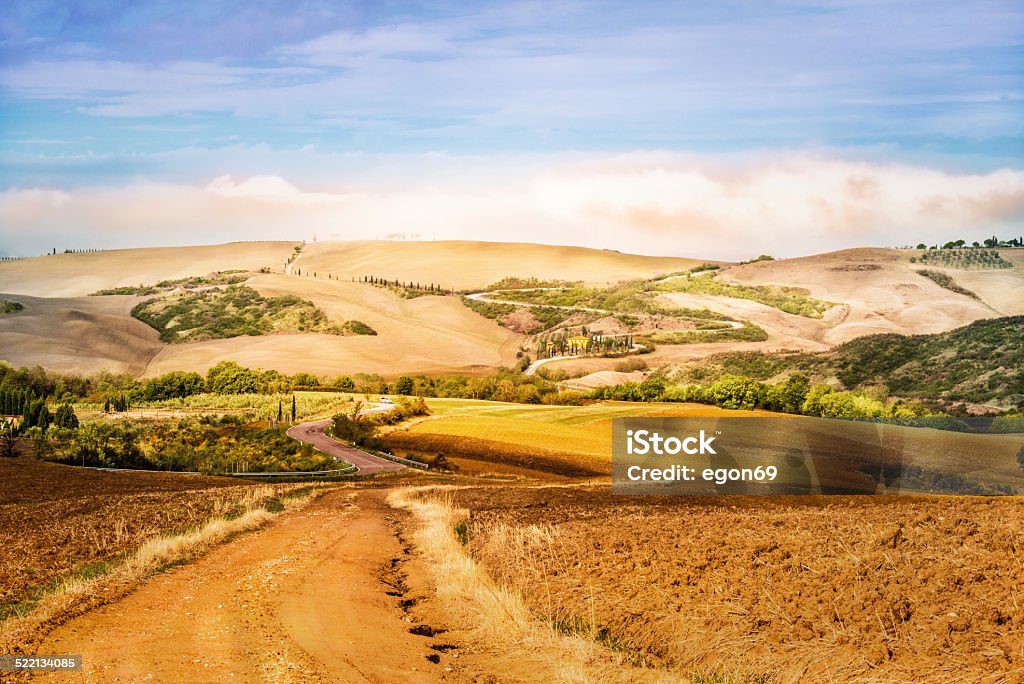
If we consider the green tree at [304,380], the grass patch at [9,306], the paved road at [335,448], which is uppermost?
the grass patch at [9,306]

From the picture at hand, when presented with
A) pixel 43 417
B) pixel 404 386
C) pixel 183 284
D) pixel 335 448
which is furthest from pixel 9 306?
pixel 335 448

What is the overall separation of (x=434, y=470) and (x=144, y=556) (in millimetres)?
26778

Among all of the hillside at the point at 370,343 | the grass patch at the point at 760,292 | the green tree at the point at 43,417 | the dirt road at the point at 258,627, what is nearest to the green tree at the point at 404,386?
the hillside at the point at 370,343

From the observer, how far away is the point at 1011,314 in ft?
185

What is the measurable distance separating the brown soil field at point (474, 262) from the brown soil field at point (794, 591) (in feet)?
192

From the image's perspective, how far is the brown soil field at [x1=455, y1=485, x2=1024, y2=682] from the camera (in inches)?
276

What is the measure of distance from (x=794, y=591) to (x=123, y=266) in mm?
74722

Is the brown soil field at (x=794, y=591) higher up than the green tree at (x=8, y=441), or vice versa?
the brown soil field at (x=794, y=591)

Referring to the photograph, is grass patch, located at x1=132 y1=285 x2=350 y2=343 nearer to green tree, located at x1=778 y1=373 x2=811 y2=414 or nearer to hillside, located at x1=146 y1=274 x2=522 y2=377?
hillside, located at x1=146 y1=274 x2=522 y2=377

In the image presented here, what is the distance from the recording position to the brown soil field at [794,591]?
7.02m

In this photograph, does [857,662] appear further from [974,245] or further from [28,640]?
[974,245]

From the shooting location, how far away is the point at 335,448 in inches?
1672

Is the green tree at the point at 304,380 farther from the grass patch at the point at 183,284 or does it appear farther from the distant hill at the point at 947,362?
the distant hill at the point at 947,362

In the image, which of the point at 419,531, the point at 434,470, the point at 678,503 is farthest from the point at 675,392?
the point at 419,531
